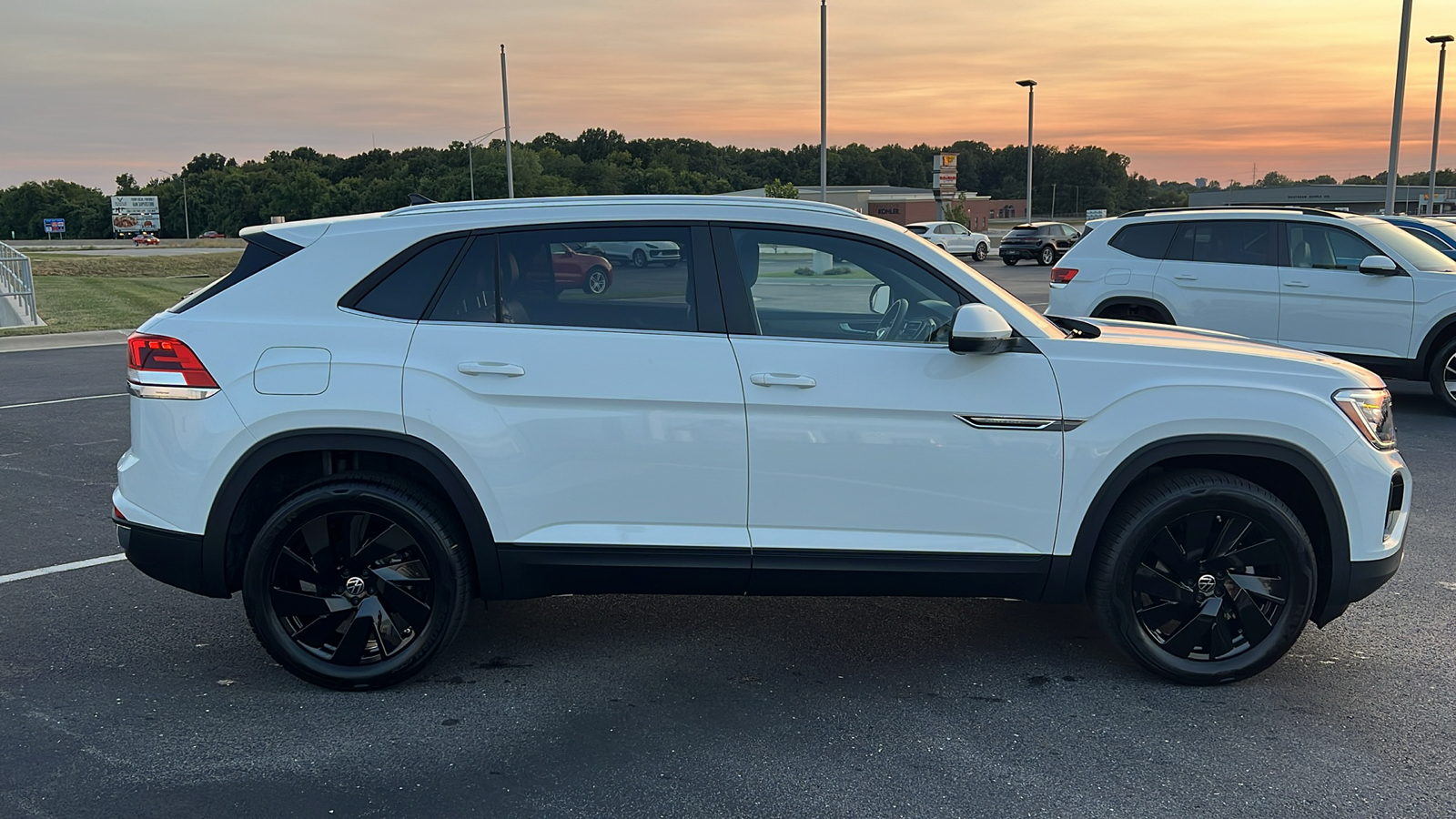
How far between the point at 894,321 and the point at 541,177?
78.8 m

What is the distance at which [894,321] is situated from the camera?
4039 millimetres

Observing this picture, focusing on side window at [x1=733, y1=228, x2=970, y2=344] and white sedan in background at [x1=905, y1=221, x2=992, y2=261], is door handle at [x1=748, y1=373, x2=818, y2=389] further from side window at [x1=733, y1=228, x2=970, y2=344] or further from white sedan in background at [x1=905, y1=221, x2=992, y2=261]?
white sedan in background at [x1=905, y1=221, x2=992, y2=261]

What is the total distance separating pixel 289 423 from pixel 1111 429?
298 centimetres

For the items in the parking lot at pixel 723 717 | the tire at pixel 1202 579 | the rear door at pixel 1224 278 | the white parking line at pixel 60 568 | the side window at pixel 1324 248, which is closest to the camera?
the parking lot at pixel 723 717

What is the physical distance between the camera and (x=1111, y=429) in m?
3.89

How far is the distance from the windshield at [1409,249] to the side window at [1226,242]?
814 millimetres

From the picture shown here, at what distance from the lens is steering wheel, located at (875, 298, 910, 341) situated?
4012mm

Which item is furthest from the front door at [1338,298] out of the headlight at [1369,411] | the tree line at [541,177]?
the tree line at [541,177]

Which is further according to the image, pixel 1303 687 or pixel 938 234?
pixel 938 234

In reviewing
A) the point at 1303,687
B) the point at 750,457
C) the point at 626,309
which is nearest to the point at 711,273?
the point at 626,309

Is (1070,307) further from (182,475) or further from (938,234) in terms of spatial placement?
(938,234)

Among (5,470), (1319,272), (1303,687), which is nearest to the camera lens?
(1303,687)

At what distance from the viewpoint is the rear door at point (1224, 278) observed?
32.7ft

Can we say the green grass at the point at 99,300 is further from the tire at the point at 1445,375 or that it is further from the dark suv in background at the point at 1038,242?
the dark suv in background at the point at 1038,242
